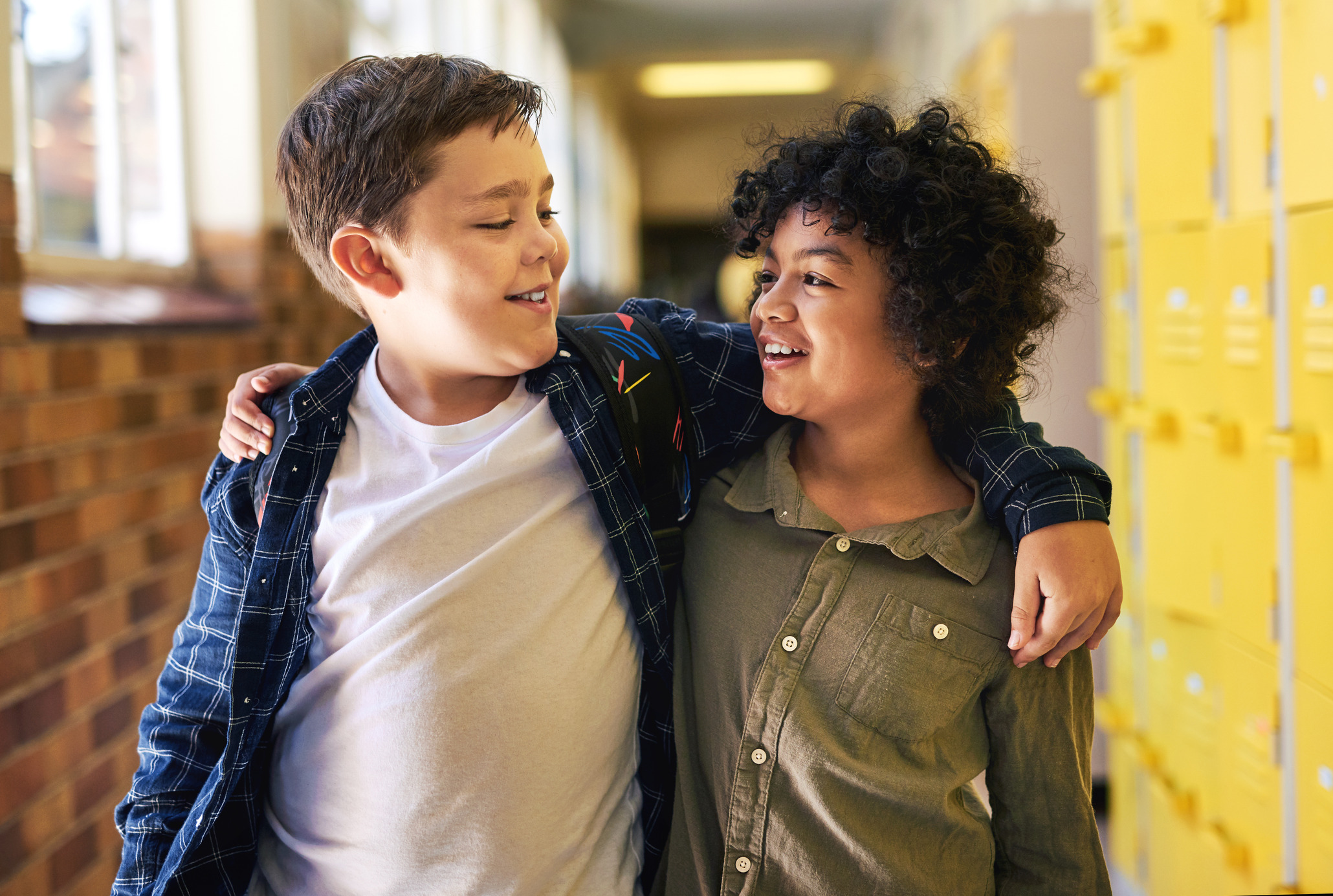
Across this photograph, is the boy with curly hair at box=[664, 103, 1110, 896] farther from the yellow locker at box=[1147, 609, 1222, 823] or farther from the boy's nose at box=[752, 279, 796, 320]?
the yellow locker at box=[1147, 609, 1222, 823]

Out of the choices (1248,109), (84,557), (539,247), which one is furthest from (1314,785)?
(84,557)

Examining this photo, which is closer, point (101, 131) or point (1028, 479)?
point (1028, 479)

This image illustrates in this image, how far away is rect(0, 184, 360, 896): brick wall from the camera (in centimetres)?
146

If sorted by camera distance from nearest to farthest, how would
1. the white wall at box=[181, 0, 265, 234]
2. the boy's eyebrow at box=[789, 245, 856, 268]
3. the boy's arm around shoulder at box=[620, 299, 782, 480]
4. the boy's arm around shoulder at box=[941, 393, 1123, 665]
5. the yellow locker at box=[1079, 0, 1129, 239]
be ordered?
1. the boy's arm around shoulder at box=[941, 393, 1123, 665]
2. the boy's eyebrow at box=[789, 245, 856, 268]
3. the boy's arm around shoulder at box=[620, 299, 782, 480]
4. the yellow locker at box=[1079, 0, 1129, 239]
5. the white wall at box=[181, 0, 265, 234]

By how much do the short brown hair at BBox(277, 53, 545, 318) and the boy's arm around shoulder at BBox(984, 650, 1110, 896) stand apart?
82cm

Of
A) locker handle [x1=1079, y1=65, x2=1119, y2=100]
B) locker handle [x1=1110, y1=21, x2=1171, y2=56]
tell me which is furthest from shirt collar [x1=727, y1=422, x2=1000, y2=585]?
locker handle [x1=1079, y1=65, x2=1119, y2=100]

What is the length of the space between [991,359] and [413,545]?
679mm

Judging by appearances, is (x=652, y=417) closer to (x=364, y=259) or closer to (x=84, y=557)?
(x=364, y=259)

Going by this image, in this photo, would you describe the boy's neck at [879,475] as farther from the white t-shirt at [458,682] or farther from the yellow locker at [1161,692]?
the yellow locker at [1161,692]

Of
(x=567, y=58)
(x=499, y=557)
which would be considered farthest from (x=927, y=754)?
(x=567, y=58)

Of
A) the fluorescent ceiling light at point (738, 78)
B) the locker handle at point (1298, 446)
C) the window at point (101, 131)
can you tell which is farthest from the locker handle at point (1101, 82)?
the fluorescent ceiling light at point (738, 78)

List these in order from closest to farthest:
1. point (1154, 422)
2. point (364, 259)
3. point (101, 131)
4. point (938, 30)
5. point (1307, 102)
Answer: point (364, 259) < point (1307, 102) < point (1154, 422) < point (101, 131) < point (938, 30)

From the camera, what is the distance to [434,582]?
3.54 feet

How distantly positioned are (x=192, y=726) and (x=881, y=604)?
0.76 metres
